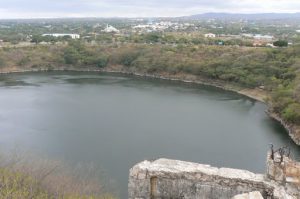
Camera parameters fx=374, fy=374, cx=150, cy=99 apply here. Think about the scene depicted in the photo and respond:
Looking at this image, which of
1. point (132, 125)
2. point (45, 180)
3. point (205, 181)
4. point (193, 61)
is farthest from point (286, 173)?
point (193, 61)

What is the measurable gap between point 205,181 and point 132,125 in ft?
74.1

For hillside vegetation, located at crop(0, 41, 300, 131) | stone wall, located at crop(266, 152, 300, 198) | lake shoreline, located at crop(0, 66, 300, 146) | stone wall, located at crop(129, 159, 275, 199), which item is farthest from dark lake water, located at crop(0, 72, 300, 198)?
stone wall, located at crop(266, 152, 300, 198)

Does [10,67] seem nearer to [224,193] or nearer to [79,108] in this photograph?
[79,108]

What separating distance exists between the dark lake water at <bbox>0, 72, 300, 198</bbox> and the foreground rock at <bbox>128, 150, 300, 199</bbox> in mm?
10074

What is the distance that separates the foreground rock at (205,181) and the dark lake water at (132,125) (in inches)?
397

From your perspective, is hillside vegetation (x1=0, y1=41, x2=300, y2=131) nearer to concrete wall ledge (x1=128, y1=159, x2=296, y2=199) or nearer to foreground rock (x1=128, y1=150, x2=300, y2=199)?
foreground rock (x1=128, y1=150, x2=300, y2=199)

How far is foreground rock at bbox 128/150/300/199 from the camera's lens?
8.20 metres

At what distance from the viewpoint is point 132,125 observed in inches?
1217

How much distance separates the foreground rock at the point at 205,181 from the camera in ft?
26.9

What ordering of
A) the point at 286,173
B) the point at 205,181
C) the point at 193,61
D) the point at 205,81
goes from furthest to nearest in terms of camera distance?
the point at 193,61 < the point at 205,81 < the point at 205,181 < the point at 286,173

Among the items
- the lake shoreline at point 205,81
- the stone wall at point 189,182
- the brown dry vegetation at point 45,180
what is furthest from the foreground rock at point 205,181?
the lake shoreline at point 205,81

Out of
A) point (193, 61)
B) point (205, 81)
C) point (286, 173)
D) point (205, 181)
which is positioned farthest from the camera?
point (193, 61)

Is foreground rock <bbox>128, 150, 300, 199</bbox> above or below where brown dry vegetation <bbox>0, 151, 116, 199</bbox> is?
above

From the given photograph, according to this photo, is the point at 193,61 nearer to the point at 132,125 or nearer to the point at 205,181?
the point at 132,125
